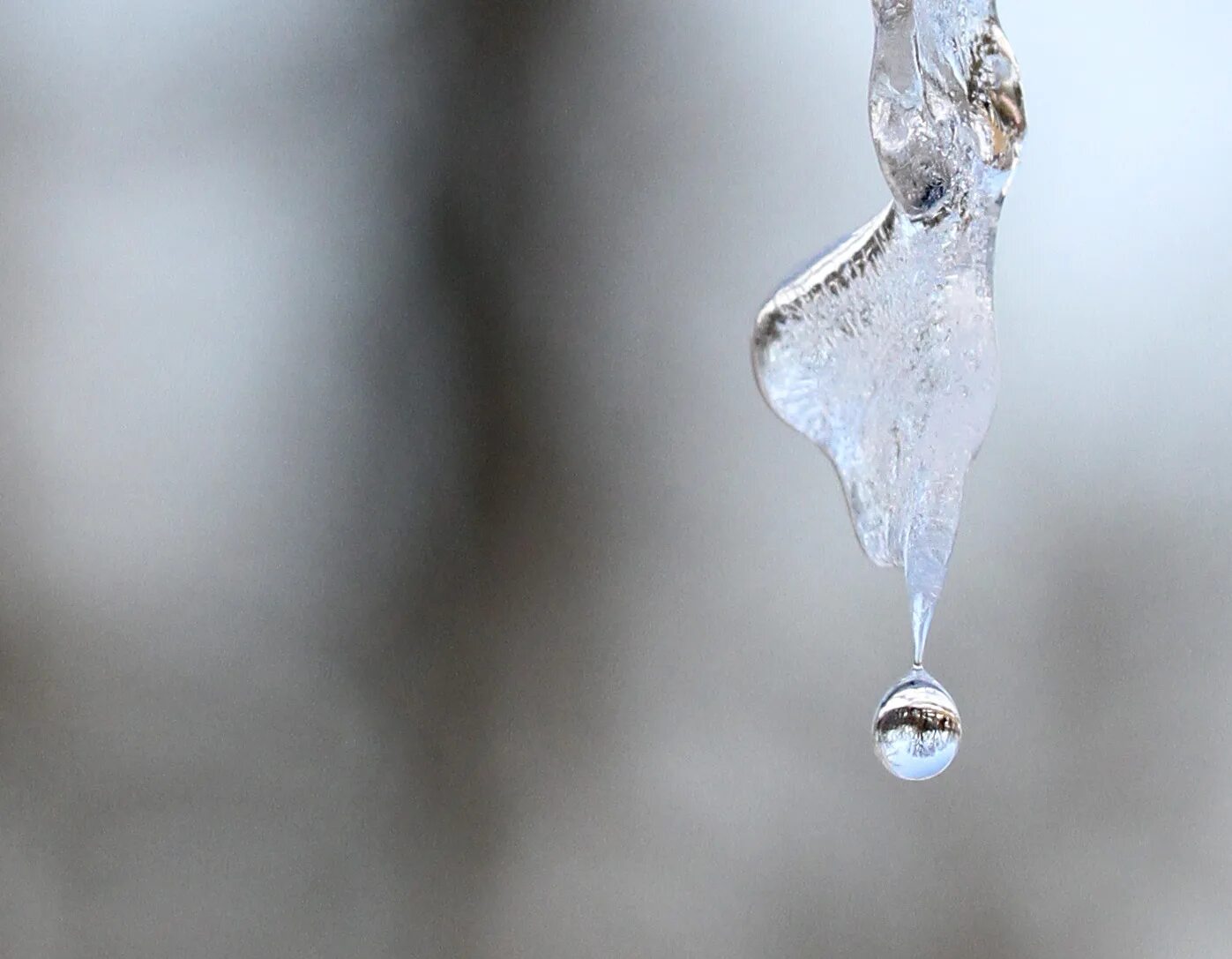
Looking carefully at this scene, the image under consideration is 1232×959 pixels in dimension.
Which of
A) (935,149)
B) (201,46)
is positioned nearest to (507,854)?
(201,46)

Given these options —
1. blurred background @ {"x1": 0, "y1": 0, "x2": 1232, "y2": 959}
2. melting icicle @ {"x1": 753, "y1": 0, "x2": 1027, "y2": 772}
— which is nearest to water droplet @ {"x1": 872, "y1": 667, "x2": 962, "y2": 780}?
melting icicle @ {"x1": 753, "y1": 0, "x2": 1027, "y2": 772}

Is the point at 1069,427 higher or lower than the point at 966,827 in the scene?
higher

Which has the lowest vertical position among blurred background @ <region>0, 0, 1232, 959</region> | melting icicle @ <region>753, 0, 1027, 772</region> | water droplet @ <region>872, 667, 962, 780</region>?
water droplet @ <region>872, 667, 962, 780</region>

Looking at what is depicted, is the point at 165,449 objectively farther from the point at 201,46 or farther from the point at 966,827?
the point at 966,827

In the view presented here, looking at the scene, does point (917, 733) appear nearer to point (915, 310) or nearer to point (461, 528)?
point (915, 310)

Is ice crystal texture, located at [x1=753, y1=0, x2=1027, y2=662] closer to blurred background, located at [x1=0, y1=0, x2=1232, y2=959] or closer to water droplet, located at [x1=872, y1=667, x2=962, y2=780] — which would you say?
water droplet, located at [x1=872, y1=667, x2=962, y2=780]

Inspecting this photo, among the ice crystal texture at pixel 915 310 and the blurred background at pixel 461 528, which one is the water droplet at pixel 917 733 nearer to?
the ice crystal texture at pixel 915 310
